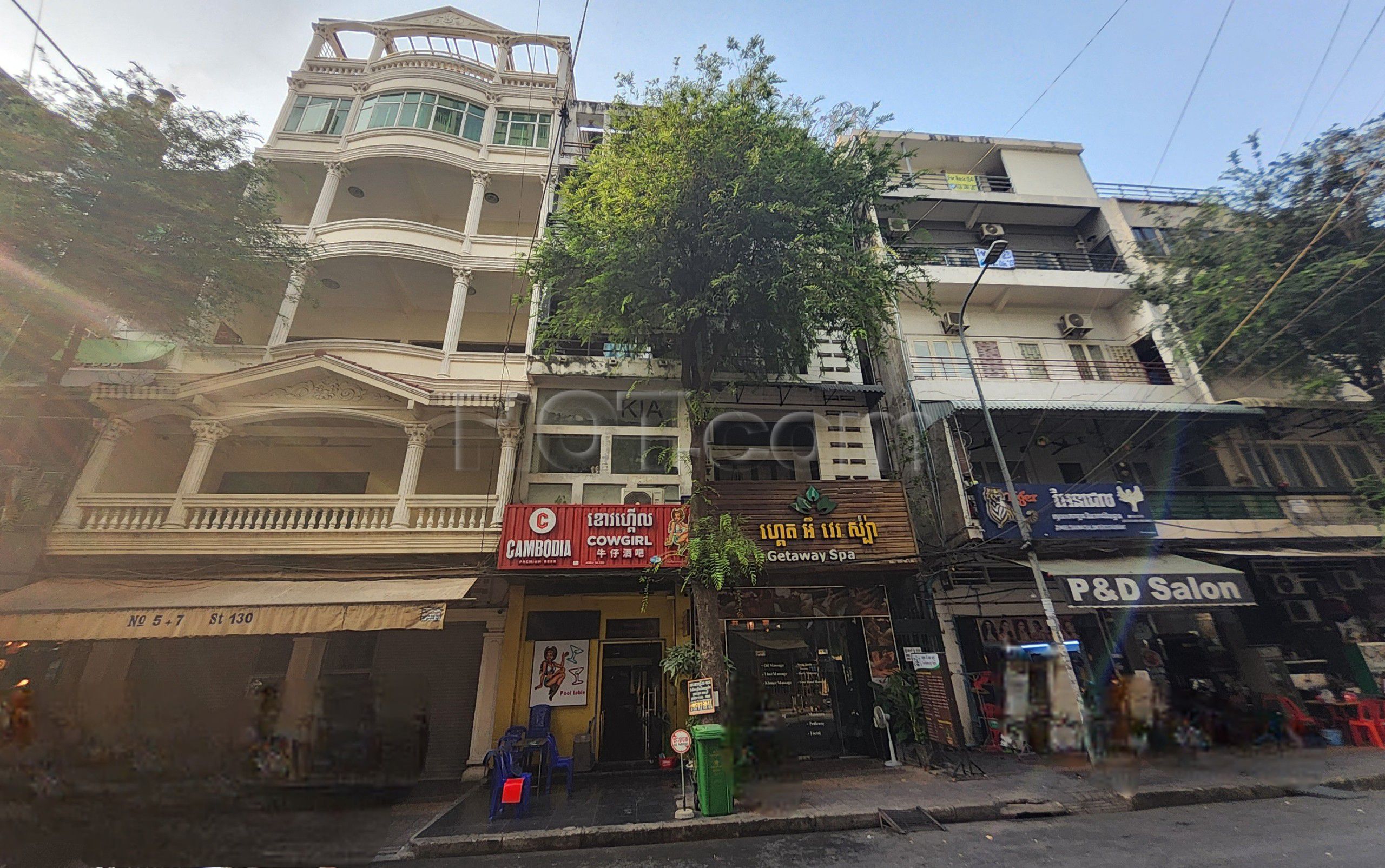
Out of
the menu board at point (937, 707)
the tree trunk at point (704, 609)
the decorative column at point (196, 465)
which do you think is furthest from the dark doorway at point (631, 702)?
the decorative column at point (196, 465)

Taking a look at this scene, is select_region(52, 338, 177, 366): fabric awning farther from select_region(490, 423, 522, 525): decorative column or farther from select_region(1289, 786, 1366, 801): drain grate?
select_region(1289, 786, 1366, 801): drain grate

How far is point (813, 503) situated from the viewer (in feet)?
36.6

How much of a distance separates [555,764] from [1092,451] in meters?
16.0

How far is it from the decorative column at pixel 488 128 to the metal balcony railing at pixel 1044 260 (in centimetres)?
1255

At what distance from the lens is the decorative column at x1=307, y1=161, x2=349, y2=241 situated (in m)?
12.9

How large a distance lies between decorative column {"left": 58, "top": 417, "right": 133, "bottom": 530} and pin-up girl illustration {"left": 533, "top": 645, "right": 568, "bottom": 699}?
29.9 feet

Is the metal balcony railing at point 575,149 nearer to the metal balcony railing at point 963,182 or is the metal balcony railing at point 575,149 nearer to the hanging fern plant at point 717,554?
the metal balcony railing at point 963,182

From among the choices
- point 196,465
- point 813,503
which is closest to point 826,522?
point 813,503

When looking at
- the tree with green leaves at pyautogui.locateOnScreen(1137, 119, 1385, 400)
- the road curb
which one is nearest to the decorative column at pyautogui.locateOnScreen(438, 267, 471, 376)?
the road curb

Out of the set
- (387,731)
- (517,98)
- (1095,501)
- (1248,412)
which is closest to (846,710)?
(1095,501)

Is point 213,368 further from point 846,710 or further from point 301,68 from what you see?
point 846,710

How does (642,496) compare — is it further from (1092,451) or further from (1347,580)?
(1347,580)

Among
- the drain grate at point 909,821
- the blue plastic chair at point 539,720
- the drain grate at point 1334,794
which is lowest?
the drain grate at point 909,821

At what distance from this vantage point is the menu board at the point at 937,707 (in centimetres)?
965
